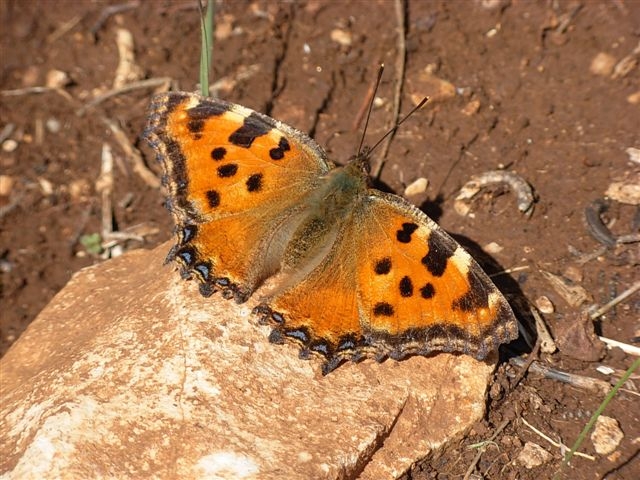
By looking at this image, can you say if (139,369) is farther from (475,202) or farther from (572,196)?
(572,196)

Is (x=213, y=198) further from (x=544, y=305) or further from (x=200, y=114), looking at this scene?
(x=544, y=305)

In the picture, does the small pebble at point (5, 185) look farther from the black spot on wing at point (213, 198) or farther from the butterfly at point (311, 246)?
the black spot on wing at point (213, 198)

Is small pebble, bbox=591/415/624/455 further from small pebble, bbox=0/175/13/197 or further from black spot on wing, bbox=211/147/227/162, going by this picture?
small pebble, bbox=0/175/13/197

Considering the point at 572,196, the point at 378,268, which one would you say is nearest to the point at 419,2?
the point at 572,196

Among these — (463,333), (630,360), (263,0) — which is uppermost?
(263,0)

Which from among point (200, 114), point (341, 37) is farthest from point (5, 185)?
point (341, 37)

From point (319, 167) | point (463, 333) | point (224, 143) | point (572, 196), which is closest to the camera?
point (463, 333)

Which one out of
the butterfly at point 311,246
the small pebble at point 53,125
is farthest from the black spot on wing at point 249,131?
the small pebble at point 53,125
